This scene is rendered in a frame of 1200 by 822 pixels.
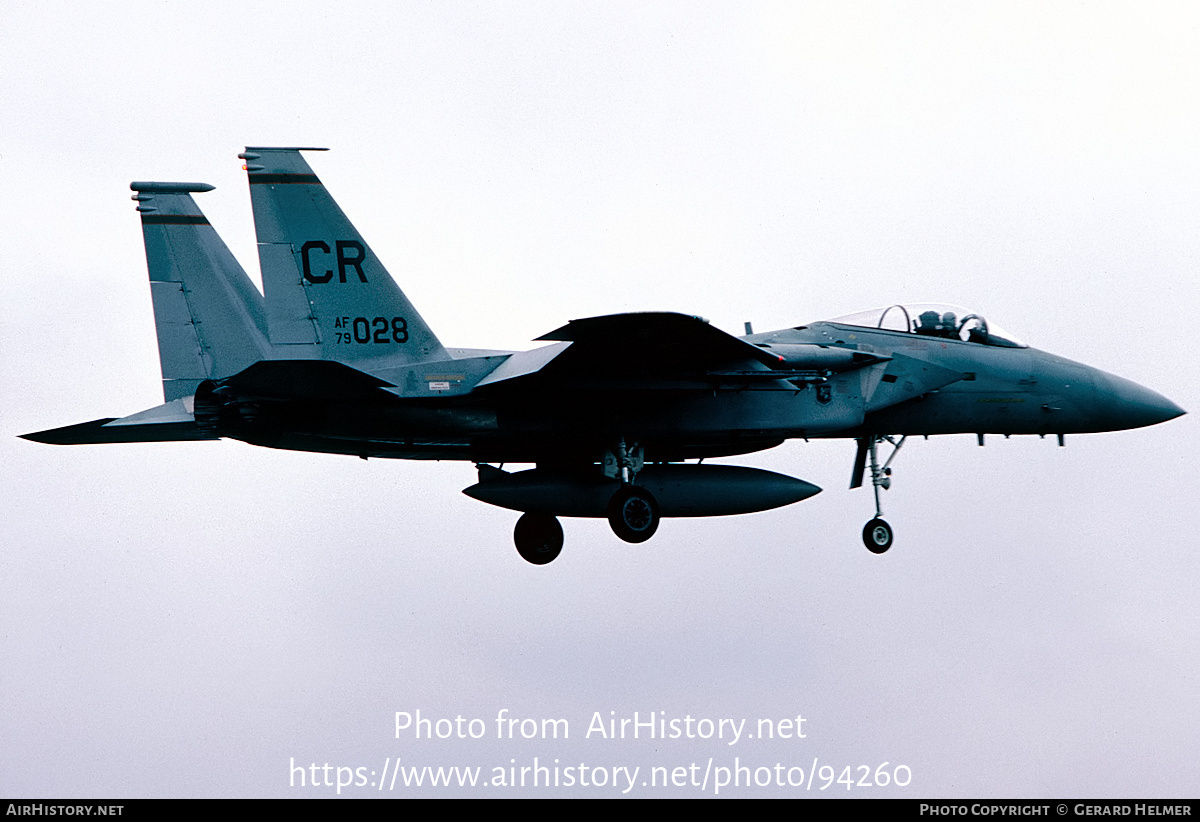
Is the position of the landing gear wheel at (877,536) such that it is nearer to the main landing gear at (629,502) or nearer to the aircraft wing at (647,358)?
the aircraft wing at (647,358)

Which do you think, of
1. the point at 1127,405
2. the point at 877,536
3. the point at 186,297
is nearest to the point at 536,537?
the point at 877,536

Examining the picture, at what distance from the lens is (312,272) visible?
58.8 feet

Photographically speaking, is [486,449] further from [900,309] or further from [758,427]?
[900,309]

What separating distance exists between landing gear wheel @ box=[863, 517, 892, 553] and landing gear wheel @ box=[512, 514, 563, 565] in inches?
163

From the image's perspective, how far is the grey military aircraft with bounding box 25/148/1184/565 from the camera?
1777 centimetres

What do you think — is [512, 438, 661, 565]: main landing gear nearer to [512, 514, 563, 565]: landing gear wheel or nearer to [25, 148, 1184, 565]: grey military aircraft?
[25, 148, 1184, 565]: grey military aircraft

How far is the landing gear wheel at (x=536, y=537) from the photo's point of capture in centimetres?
2088

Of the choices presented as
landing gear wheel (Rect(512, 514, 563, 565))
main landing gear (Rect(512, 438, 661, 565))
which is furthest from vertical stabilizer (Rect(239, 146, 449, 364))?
landing gear wheel (Rect(512, 514, 563, 565))

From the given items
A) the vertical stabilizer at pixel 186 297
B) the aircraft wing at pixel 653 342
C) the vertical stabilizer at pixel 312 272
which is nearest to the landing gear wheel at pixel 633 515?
the aircraft wing at pixel 653 342

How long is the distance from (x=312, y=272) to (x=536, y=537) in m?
5.07

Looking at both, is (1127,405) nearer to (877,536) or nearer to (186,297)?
(877,536)

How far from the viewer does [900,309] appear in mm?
21141

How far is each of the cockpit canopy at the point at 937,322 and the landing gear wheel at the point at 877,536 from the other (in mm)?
2637

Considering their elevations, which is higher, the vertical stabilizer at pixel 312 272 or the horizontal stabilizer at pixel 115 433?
the vertical stabilizer at pixel 312 272
